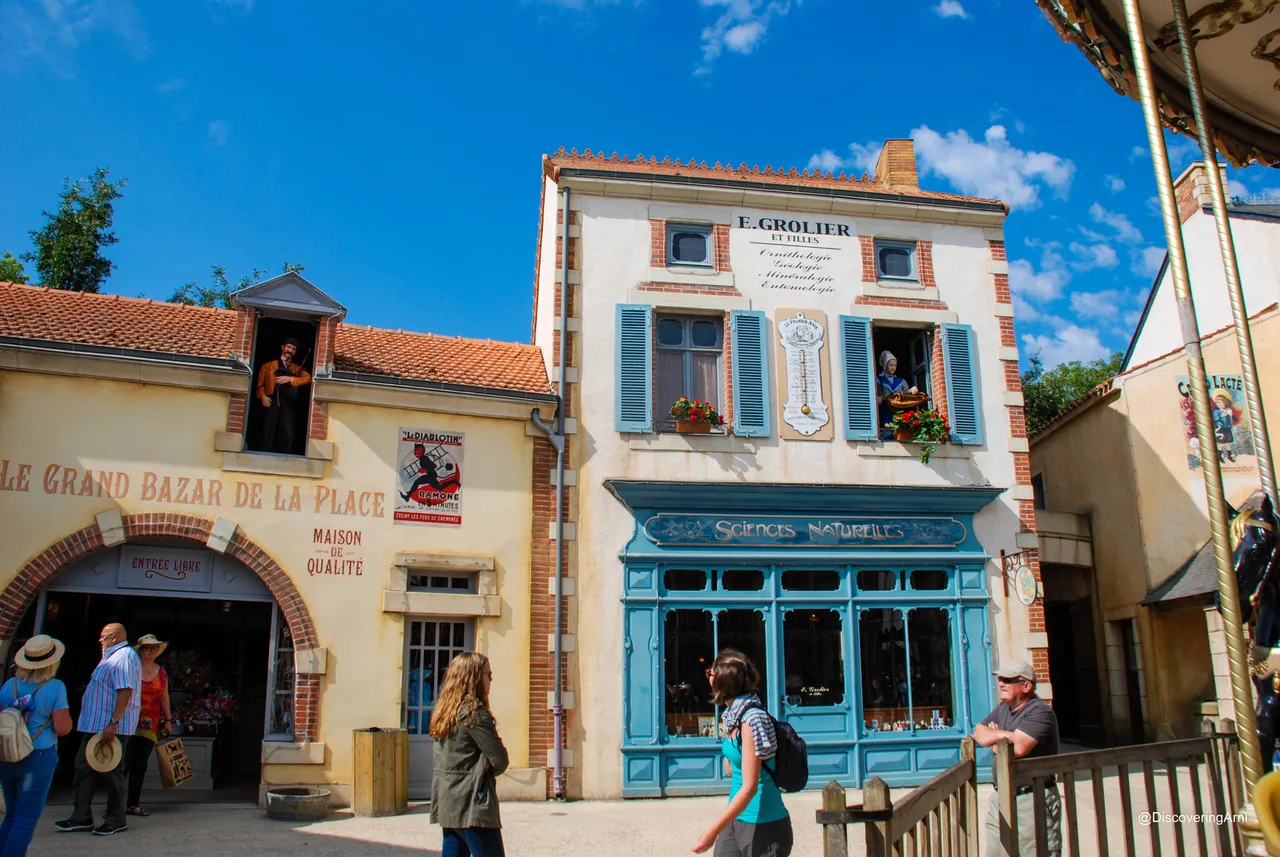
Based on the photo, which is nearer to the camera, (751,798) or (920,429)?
(751,798)

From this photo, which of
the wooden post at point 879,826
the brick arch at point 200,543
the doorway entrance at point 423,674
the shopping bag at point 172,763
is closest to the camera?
the wooden post at point 879,826

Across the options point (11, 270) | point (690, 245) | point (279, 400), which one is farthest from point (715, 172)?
point (11, 270)

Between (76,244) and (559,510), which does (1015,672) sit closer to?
(559,510)

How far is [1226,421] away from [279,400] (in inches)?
503

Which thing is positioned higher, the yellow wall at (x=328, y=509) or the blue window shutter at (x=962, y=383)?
the blue window shutter at (x=962, y=383)

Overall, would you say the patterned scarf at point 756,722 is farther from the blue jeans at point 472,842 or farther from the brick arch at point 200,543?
the brick arch at point 200,543

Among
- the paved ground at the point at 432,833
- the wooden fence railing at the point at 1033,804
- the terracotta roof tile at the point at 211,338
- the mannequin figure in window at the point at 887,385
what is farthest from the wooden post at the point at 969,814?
the mannequin figure in window at the point at 887,385

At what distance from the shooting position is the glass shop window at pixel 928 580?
12398 millimetres

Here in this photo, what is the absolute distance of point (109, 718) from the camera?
8273mm

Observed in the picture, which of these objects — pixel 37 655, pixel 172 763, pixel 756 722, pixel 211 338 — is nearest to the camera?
pixel 756 722

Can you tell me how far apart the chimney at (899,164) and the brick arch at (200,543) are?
10036 mm

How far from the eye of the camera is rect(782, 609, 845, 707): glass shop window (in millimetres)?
11867

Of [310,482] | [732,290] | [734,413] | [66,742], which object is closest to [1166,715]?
[734,413]

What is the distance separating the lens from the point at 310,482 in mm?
11062
